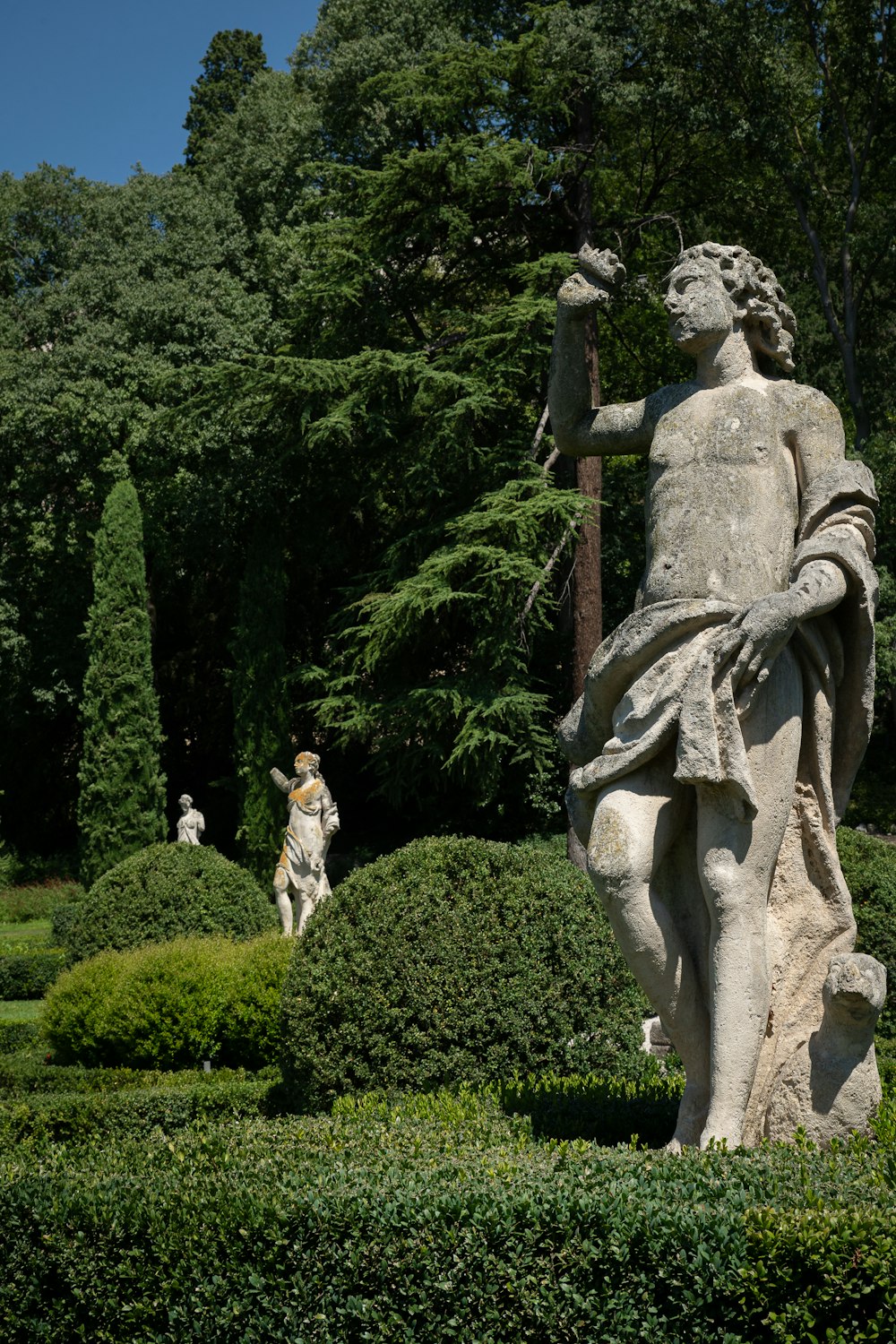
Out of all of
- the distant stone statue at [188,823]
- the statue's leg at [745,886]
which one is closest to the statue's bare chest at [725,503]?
the statue's leg at [745,886]

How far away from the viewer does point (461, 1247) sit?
12.3 ft

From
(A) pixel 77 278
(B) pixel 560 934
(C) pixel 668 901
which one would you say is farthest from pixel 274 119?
(C) pixel 668 901

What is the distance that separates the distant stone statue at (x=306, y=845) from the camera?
Result: 57.7 feet

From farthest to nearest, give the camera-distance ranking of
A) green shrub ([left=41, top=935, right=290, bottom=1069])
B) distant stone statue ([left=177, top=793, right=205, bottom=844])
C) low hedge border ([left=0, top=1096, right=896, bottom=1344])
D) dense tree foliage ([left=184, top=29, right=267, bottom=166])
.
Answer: dense tree foliage ([left=184, top=29, right=267, bottom=166]) < distant stone statue ([left=177, top=793, right=205, bottom=844]) < green shrub ([left=41, top=935, right=290, bottom=1069]) < low hedge border ([left=0, top=1096, right=896, bottom=1344])

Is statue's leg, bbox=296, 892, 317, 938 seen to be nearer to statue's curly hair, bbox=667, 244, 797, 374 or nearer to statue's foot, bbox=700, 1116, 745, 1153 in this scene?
statue's curly hair, bbox=667, 244, 797, 374

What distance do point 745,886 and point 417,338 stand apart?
66.4 ft

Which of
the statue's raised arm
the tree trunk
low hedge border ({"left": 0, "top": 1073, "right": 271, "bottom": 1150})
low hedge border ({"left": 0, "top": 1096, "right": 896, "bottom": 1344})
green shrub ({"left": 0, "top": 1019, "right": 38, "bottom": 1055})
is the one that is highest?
the tree trunk

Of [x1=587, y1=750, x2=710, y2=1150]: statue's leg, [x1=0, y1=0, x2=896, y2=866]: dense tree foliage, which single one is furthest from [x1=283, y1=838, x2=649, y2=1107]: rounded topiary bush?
[x1=0, y1=0, x2=896, y2=866]: dense tree foliage

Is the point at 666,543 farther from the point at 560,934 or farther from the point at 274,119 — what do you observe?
the point at 274,119

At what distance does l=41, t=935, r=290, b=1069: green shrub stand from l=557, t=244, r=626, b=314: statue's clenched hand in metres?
7.70

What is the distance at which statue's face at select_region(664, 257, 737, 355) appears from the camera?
199 inches

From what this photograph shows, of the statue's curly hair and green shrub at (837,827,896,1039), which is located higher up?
the statue's curly hair

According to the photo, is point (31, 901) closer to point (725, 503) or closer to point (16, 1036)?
point (16, 1036)

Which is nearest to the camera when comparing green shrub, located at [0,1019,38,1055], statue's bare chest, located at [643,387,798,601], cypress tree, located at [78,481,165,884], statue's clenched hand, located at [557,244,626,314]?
statue's bare chest, located at [643,387,798,601]
